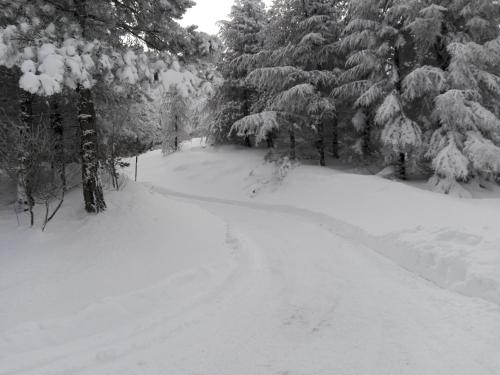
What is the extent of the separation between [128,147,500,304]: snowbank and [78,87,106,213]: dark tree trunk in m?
6.90

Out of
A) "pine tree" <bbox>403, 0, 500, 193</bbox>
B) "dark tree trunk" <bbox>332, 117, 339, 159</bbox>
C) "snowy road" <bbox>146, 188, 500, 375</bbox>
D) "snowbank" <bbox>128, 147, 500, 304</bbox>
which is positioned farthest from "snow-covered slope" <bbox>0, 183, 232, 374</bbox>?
"dark tree trunk" <bbox>332, 117, 339, 159</bbox>

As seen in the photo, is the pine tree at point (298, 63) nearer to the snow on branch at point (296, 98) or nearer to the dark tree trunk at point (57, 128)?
the snow on branch at point (296, 98)

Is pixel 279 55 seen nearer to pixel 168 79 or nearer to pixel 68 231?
pixel 168 79

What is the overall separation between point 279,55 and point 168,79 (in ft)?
35.5

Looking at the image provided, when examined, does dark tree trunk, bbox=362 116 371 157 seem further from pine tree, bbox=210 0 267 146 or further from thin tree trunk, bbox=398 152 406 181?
pine tree, bbox=210 0 267 146

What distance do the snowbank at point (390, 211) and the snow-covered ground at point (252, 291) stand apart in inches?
1.7

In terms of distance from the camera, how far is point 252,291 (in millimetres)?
6336

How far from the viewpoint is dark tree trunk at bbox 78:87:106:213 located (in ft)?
29.2

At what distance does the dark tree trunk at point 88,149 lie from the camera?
8906 millimetres

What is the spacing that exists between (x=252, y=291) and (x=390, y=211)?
19.9 ft

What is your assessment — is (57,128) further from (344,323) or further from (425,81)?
(425,81)

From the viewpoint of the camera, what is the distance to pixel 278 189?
1614cm

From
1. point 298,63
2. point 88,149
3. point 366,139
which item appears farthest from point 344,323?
point 298,63

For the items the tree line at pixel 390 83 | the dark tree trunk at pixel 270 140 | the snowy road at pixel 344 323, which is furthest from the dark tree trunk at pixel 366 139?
the snowy road at pixel 344 323
